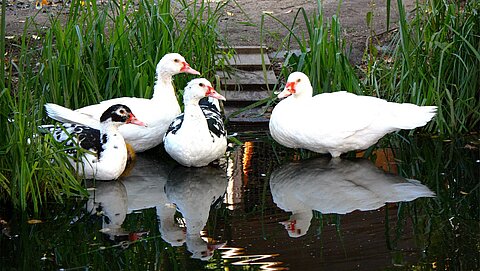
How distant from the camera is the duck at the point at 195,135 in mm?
7910

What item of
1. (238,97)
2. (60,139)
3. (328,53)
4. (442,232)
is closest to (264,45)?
(238,97)

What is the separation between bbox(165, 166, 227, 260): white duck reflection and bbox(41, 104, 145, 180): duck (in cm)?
46

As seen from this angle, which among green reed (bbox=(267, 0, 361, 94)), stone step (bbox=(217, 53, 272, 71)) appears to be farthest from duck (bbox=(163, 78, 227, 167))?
stone step (bbox=(217, 53, 272, 71))

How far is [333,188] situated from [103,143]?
1.85 metres

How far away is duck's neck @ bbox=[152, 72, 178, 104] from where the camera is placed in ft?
27.8

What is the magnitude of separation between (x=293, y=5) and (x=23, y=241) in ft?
22.5

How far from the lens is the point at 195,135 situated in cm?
791

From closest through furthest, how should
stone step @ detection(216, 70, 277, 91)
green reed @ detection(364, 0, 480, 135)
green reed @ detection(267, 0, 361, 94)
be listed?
green reed @ detection(364, 0, 480, 135), green reed @ detection(267, 0, 361, 94), stone step @ detection(216, 70, 277, 91)

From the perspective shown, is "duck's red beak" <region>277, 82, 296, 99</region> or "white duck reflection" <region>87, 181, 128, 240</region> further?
"duck's red beak" <region>277, 82, 296, 99</region>

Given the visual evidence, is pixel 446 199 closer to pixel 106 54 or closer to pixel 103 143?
pixel 103 143

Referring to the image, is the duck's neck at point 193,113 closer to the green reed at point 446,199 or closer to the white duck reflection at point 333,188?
the white duck reflection at point 333,188

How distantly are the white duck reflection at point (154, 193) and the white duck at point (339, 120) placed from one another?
110 centimetres

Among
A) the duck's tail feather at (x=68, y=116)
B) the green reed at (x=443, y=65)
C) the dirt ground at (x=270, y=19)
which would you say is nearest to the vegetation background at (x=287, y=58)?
the green reed at (x=443, y=65)

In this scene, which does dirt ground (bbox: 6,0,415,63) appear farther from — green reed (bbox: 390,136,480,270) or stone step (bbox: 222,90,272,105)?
green reed (bbox: 390,136,480,270)
